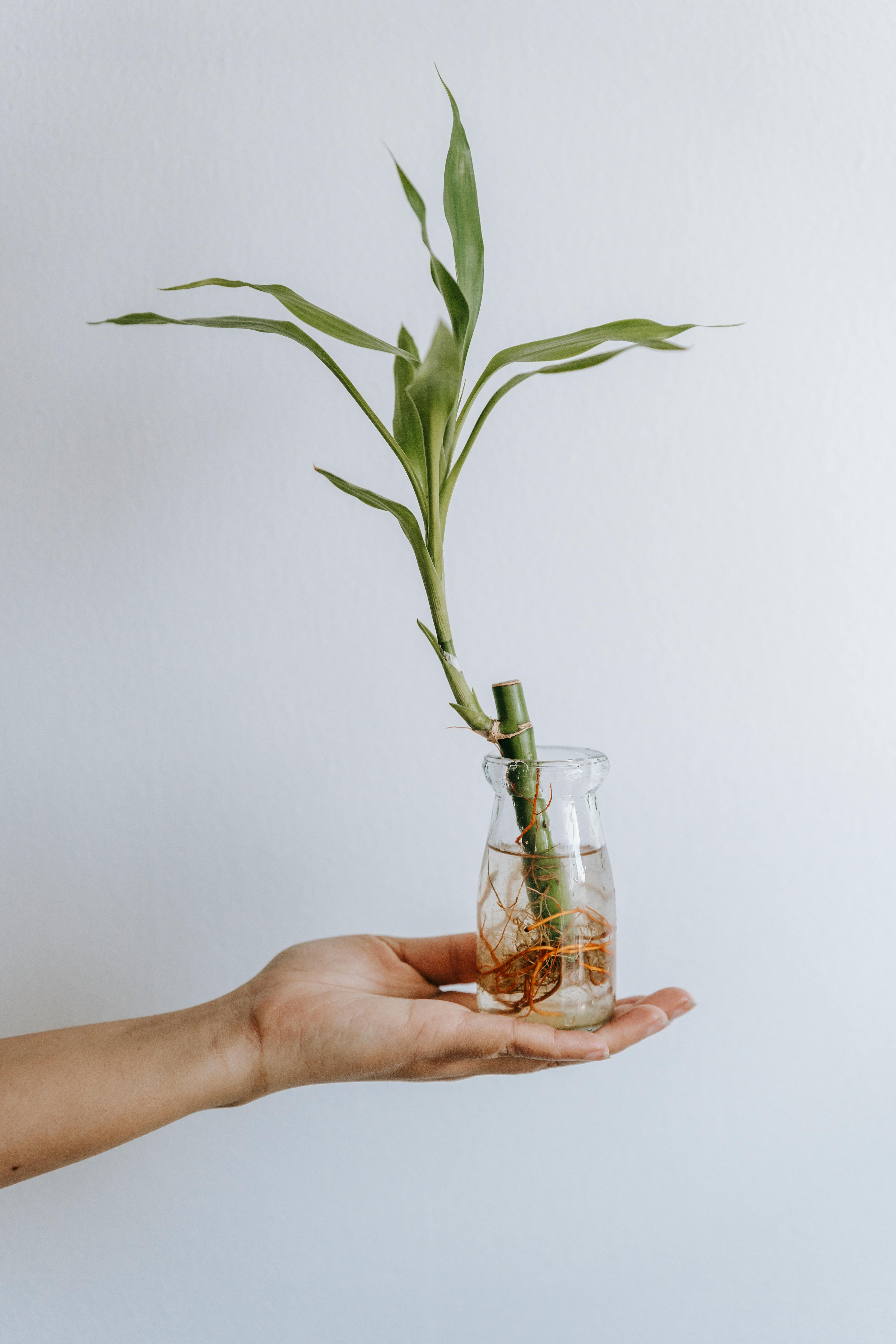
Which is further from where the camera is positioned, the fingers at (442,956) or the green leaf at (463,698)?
the fingers at (442,956)

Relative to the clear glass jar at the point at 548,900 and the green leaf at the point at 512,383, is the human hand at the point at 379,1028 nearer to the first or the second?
the clear glass jar at the point at 548,900

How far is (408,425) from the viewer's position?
2.32 feet

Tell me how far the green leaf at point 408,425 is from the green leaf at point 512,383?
0.02m

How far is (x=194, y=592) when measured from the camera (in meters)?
0.99

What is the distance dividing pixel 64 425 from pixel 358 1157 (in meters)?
0.93

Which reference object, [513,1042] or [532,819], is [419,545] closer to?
[532,819]

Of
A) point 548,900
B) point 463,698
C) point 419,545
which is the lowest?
point 548,900

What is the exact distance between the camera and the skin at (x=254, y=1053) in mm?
648

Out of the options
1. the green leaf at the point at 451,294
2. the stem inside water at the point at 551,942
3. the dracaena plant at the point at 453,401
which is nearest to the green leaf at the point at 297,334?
the dracaena plant at the point at 453,401

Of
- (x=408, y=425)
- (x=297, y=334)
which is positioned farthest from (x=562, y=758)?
(x=297, y=334)

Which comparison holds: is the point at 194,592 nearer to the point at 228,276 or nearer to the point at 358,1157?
the point at 228,276

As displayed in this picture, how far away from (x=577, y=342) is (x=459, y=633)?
38cm

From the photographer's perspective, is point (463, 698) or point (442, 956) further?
point (442, 956)

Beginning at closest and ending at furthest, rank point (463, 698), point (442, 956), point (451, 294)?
point (451, 294) → point (463, 698) → point (442, 956)
